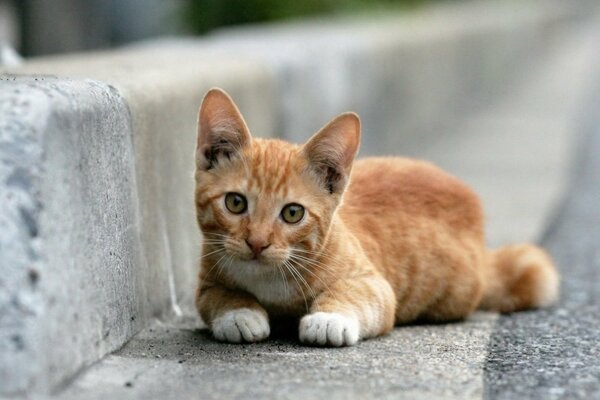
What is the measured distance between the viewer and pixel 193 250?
4.99 meters

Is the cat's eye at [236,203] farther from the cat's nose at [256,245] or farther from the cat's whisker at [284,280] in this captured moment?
the cat's whisker at [284,280]

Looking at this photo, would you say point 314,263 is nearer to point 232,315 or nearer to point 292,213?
point 292,213

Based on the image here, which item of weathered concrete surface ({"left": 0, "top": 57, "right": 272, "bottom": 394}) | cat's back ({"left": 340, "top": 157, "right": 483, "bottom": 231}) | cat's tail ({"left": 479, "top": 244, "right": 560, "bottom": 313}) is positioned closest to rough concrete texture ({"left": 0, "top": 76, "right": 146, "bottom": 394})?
weathered concrete surface ({"left": 0, "top": 57, "right": 272, "bottom": 394})

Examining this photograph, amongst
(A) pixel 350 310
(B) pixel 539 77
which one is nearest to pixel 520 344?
(A) pixel 350 310

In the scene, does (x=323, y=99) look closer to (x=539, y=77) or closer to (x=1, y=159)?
(x=1, y=159)

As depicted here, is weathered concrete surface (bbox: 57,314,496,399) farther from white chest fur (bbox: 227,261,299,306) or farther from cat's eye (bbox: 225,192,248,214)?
cat's eye (bbox: 225,192,248,214)

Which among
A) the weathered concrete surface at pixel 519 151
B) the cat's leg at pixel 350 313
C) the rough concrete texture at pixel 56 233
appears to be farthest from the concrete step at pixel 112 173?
the weathered concrete surface at pixel 519 151

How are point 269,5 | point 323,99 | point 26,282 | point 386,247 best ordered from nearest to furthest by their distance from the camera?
point 26,282 → point 386,247 → point 323,99 → point 269,5

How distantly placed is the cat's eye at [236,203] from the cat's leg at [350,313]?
18.6 inches

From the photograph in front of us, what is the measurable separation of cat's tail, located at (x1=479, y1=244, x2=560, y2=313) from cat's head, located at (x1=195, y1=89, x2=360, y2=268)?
4.35ft

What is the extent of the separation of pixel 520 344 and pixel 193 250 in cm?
177

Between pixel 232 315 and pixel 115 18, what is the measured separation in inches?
326

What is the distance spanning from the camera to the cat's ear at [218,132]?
373 centimetres

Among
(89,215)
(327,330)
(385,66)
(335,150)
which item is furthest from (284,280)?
(385,66)
